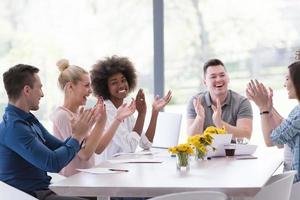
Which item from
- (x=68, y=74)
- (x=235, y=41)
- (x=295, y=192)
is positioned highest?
(x=235, y=41)

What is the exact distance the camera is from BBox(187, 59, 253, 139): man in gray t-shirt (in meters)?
4.45

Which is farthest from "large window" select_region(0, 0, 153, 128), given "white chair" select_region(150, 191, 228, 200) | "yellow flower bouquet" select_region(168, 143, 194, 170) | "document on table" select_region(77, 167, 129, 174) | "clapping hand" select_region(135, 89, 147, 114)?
"white chair" select_region(150, 191, 228, 200)

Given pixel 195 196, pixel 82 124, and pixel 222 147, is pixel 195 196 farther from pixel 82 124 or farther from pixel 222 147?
pixel 222 147

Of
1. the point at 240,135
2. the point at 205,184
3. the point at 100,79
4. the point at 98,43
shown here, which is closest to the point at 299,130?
the point at 240,135

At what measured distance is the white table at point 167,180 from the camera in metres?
2.71

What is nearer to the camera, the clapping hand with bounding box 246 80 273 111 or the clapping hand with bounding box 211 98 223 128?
the clapping hand with bounding box 246 80 273 111

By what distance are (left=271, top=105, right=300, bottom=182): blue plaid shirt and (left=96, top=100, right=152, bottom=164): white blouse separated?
93cm

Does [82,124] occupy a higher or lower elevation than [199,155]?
higher

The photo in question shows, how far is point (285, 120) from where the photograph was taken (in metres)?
3.79

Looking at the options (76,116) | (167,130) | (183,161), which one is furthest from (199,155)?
(167,130)

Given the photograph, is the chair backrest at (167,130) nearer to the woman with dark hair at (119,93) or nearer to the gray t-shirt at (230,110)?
the woman with dark hair at (119,93)

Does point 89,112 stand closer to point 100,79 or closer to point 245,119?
point 100,79

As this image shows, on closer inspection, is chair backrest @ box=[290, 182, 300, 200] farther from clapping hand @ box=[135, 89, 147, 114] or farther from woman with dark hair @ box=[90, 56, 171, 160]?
clapping hand @ box=[135, 89, 147, 114]

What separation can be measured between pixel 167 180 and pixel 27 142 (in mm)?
778
